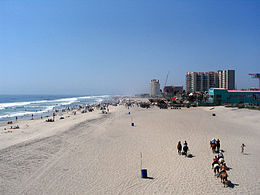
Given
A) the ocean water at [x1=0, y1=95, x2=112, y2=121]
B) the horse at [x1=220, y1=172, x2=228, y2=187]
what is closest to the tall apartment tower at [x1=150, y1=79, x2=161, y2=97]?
the ocean water at [x1=0, y1=95, x2=112, y2=121]

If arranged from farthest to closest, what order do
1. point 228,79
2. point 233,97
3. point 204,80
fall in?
point 204,80, point 228,79, point 233,97

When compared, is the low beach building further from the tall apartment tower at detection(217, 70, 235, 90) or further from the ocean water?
the tall apartment tower at detection(217, 70, 235, 90)

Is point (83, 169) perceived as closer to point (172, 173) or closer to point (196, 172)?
point (172, 173)

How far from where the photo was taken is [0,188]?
24.6 feet

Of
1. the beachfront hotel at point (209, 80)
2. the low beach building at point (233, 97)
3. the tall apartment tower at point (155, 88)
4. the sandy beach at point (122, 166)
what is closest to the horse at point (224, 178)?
the sandy beach at point (122, 166)

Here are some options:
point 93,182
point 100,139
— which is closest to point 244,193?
point 93,182

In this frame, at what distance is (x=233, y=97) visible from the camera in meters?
44.6

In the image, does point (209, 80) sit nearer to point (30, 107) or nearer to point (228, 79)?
point (228, 79)

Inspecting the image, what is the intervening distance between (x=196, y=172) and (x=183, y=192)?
6.44 feet

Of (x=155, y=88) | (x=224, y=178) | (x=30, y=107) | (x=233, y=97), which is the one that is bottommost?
(x=30, y=107)

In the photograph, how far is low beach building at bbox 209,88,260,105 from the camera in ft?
144

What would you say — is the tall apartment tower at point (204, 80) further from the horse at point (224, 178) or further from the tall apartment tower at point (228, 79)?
the horse at point (224, 178)

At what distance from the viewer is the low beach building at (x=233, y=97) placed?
44.0 meters

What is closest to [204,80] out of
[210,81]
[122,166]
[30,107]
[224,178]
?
[210,81]
